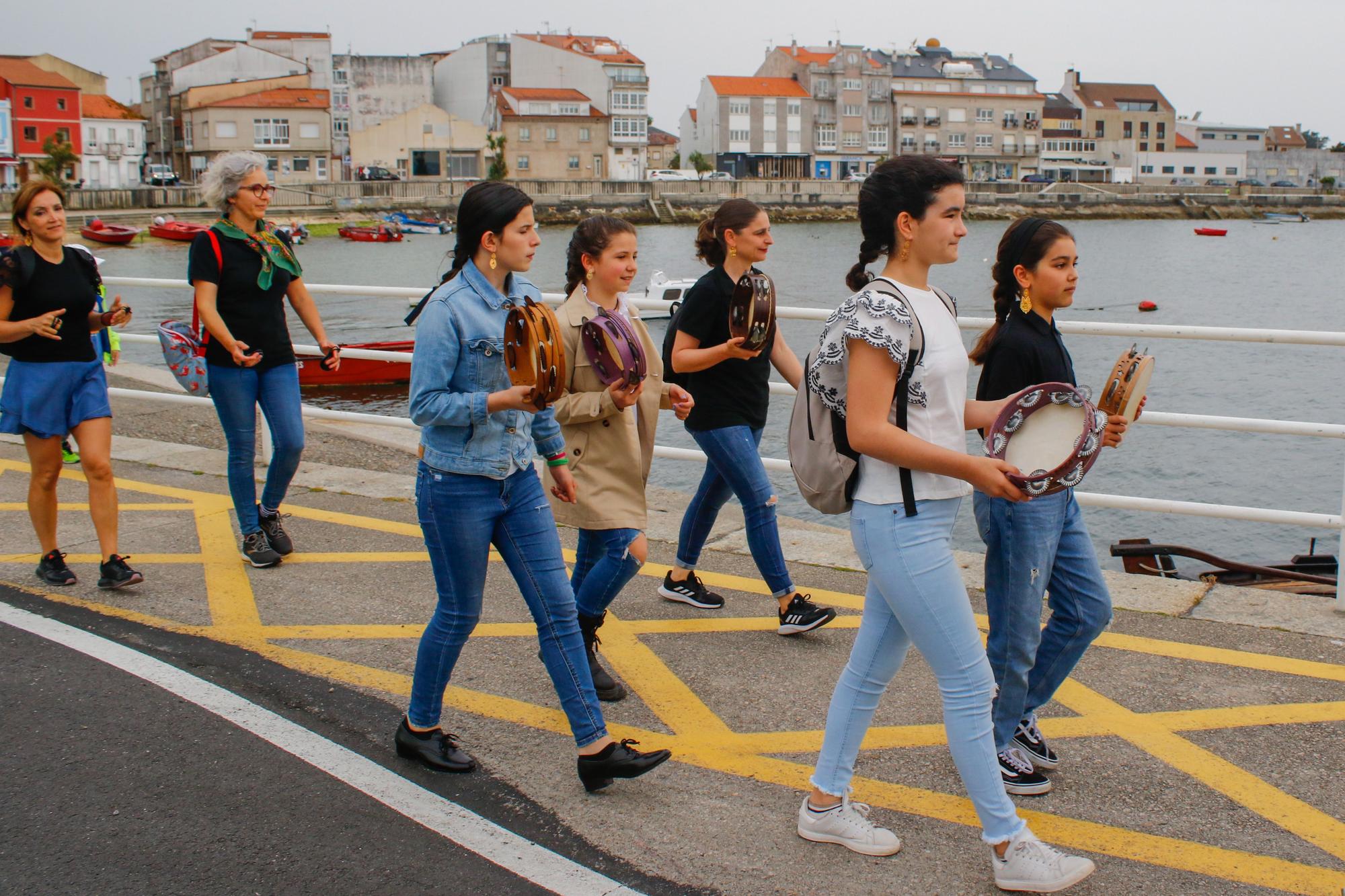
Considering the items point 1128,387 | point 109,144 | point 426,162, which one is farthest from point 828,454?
point 109,144

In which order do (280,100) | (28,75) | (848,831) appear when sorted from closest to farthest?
1. (848,831)
2. (28,75)
3. (280,100)

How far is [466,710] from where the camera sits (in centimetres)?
439

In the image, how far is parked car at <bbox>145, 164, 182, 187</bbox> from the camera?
8688cm

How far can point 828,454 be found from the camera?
10.6 ft

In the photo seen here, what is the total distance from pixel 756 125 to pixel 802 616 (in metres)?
119

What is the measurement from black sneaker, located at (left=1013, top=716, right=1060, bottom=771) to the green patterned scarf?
3.88m

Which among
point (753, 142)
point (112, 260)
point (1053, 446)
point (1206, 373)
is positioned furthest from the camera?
point (753, 142)

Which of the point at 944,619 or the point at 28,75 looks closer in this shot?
the point at 944,619

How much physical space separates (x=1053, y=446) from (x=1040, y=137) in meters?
139

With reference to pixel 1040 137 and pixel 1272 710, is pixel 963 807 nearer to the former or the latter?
pixel 1272 710

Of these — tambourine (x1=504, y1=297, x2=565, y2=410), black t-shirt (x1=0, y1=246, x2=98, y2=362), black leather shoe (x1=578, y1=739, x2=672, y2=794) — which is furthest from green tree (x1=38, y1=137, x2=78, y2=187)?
black leather shoe (x1=578, y1=739, x2=672, y2=794)

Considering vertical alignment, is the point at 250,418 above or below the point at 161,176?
below

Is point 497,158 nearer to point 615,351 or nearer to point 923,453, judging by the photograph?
point 615,351

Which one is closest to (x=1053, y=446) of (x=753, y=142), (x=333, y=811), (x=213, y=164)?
(x=333, y=811)
